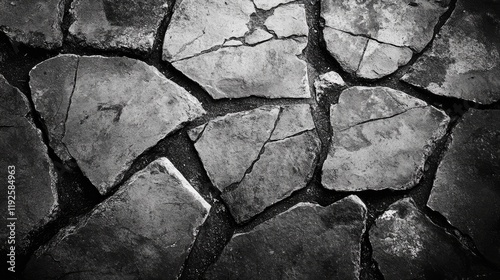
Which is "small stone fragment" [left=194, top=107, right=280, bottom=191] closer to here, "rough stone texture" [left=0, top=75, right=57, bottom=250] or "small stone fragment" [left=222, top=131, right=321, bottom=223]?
"small stone fragment" [left=222, top=131, right=321, bottom=223]

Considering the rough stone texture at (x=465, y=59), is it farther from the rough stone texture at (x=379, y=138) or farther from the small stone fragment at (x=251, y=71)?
the small stone fragment at (x=251, y=71)

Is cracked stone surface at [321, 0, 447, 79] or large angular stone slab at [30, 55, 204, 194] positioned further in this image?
cracked stone surface at [321, 0, 447, 79]

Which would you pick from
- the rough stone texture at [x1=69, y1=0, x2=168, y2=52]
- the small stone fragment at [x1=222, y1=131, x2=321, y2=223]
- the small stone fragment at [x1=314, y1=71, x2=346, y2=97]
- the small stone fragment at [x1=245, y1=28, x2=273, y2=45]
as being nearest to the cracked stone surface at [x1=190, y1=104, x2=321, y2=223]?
the small stone fragment at [x1=222, y1=131, x2=321, y2=223]

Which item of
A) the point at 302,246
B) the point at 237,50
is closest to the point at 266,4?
the point at 237,50

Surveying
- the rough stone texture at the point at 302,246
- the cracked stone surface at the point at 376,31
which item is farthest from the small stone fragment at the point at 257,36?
the rough stone texture at the point at 302,246

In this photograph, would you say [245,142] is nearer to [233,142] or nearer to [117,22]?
[233,142]

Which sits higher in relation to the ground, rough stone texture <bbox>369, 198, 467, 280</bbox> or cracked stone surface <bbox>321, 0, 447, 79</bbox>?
cracked stone surface <bbox>321, 0, 447, 79</bbox>

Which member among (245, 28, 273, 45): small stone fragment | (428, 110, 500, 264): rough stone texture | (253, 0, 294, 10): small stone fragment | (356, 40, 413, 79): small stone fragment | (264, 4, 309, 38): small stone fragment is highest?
(253, 0, 294, 10): small stone fragment
